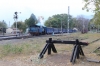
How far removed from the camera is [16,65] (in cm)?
751

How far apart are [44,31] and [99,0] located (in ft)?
109

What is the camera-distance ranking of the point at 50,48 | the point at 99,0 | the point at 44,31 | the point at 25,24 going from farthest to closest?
the point at 25,24 < the point at 44,31 < the point at 99,0 < the point at 50,48

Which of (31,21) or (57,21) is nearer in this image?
(31,21)

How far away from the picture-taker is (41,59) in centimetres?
857

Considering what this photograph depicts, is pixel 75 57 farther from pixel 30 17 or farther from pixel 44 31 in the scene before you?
pixel 30 17

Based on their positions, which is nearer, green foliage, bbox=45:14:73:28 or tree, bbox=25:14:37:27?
tree, bbox=25:14:37:27

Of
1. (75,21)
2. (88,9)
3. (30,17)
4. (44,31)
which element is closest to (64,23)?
(75,21)

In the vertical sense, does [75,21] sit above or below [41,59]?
above

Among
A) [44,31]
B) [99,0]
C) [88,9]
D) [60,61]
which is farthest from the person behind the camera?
[44,31]

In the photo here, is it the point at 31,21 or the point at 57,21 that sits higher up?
the point at 57,21

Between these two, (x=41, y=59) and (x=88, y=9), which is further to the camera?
(x=88, y=9)

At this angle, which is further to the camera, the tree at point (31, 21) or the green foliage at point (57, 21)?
the green foliage at point (57, 21)

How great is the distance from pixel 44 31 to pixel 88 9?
1247 inches

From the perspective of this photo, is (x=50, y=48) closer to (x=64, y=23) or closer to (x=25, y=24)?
(x=25, y=24)
